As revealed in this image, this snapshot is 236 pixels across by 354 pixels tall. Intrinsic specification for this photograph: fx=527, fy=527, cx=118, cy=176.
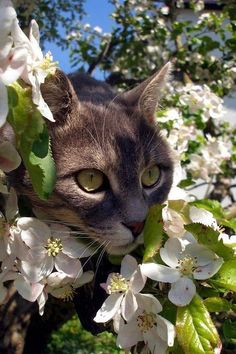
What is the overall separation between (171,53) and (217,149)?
1752 mm

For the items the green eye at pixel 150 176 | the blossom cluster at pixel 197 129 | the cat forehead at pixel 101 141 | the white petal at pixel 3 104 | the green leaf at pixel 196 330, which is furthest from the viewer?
the blossom cluster at pixel 197 129

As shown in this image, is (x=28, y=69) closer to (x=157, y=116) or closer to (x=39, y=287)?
(x=39, y=287)

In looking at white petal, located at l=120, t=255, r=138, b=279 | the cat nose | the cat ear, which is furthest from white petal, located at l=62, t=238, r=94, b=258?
the cat ear

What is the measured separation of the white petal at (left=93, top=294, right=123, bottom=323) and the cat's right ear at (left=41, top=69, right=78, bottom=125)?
24.1 inches

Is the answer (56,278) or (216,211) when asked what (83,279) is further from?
(216,211)

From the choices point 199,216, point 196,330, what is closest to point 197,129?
point 199,216

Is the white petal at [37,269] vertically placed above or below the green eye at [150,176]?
below

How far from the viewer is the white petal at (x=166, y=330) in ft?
3.01

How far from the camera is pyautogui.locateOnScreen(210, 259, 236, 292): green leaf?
0.97 meters

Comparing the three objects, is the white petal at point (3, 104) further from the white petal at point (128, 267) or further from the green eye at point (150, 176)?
the green eye at point (150, 176)

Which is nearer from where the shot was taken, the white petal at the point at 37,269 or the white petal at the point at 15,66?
the white petal at the point at 15,66

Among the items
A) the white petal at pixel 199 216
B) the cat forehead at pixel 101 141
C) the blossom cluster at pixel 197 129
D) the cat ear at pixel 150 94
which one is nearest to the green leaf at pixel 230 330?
the white petal at pixel 199 216

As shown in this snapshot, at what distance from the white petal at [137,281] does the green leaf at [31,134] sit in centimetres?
26

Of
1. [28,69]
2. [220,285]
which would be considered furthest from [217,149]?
[28,69]
